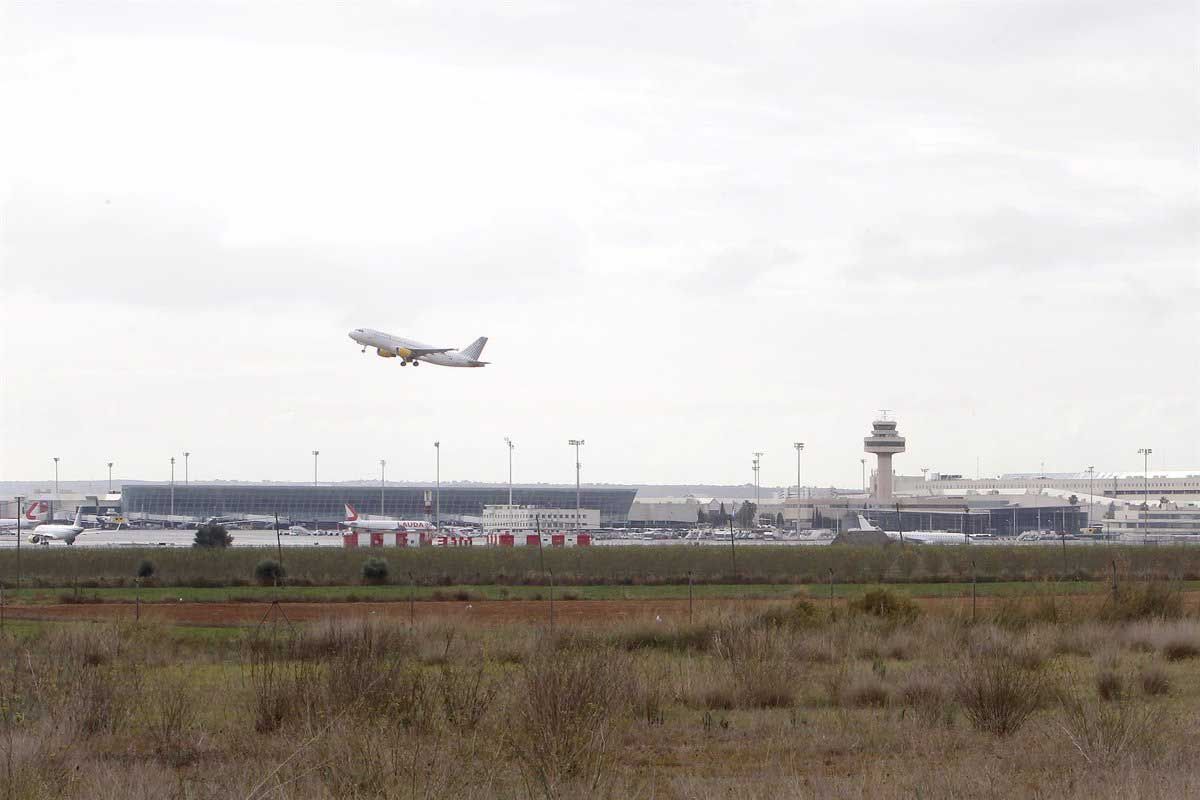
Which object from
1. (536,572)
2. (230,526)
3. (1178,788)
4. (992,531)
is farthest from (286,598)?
(992,531)

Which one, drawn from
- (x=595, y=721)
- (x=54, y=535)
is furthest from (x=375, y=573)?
(x=54, y=535)

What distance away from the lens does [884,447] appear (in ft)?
559

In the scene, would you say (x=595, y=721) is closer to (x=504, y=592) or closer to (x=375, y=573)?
(x=504, y=592)

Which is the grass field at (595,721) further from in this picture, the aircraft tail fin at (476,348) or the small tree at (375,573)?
the aircraft tail fin at (476,348)

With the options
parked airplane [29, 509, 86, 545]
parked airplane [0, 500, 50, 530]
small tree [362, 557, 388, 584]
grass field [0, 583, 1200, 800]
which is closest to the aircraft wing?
small tree [362, 557, 388, 584]

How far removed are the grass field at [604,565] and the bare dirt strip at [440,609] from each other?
41.6 feet

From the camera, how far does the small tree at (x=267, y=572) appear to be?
63.7 metres

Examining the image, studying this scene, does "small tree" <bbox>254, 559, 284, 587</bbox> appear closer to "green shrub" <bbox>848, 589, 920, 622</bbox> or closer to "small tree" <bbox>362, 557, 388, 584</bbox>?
"small tree" <bbox>362, 557, 388, 584</bbox>

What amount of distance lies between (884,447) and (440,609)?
434 feet

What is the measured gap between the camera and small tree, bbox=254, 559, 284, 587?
6368 centimetres

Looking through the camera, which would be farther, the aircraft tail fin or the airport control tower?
the airport control tower

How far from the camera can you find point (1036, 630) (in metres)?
27.7

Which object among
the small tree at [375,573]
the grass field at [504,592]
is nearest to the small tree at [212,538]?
the small tree at [375,573]

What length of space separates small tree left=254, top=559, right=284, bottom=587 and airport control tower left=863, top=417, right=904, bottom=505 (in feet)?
378
